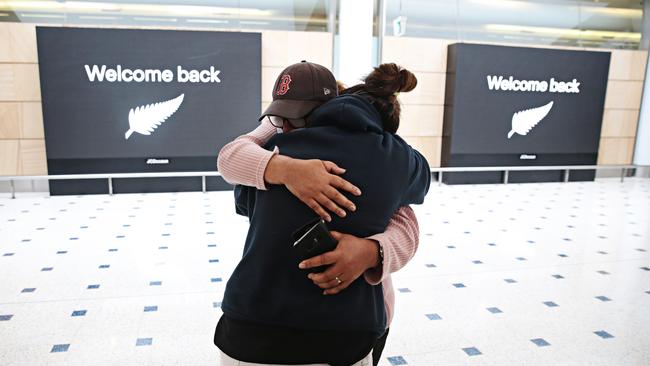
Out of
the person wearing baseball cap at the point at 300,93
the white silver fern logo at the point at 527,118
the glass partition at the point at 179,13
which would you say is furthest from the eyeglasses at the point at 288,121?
the white silver fern logo at the point at 527,118

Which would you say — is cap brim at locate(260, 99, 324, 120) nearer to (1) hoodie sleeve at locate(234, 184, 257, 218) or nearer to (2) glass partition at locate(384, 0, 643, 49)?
(1) hoodie sleeve at locate(234, 184, 257, 218)

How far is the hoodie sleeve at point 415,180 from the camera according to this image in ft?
3.79

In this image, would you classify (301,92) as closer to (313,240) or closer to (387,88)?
(387,88)

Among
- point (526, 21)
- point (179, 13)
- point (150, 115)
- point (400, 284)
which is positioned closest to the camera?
point (400, 284)

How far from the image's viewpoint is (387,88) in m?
1.21

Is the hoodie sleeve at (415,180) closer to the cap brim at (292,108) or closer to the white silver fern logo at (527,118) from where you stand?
the cap brim at (292,108)

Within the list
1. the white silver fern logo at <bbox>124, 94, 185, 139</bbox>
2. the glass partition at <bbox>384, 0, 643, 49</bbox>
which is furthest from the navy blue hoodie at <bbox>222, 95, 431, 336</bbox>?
the glass partition at <bbox>384, 0, 643, 49</bbox>

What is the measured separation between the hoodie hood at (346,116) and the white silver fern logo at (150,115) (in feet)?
25.3

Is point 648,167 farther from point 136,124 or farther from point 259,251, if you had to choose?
point 259,251

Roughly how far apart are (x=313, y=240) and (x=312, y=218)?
0.07 meters

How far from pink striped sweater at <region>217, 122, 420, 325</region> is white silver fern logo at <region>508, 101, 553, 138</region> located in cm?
936

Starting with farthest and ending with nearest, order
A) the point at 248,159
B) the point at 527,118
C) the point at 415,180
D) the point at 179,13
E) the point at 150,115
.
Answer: the point at 527,118, the point at 179,13, the point at 150,115, the point at 415,180, the point at 248,159

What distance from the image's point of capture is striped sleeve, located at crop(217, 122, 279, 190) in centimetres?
104

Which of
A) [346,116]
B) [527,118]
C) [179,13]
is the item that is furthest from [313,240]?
[527,118]
